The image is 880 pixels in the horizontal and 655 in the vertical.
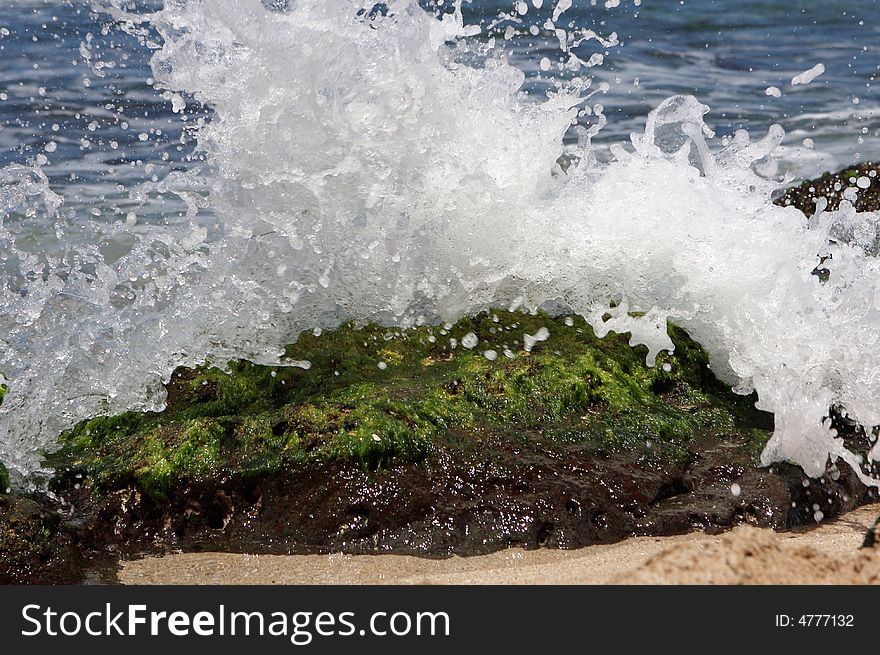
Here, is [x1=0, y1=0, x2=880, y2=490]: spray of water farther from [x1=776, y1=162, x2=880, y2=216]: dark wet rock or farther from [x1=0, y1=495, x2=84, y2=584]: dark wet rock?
[x1=776, y1=162, x2=880, y2=216]: dark wet rock

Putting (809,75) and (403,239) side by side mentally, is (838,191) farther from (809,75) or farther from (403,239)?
(403,239)

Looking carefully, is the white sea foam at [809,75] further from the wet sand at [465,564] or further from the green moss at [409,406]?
the wet sand at [465,564]

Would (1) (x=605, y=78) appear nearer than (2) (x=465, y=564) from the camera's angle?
No

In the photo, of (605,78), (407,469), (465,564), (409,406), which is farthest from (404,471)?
(605,78)

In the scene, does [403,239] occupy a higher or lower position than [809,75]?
higher

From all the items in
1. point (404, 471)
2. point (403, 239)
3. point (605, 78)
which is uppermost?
point (403, 239)

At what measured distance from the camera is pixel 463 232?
4137 millimetres

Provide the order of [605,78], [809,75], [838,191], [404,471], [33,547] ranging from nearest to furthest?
[33,547]
[404,471]
[838,191]
[809,75]
[605,78]

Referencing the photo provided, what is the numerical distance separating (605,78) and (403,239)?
595 cm

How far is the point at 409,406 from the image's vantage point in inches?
133

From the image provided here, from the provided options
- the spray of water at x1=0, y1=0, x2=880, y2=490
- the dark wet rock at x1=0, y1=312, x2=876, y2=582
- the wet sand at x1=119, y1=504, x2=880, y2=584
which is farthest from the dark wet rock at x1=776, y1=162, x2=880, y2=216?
the wet sand at x1=119, y1=504, x2=880, y2=584

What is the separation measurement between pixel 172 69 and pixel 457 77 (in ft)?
4.05

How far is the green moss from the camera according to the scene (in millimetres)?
3227

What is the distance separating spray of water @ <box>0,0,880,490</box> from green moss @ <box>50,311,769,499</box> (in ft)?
0.34
